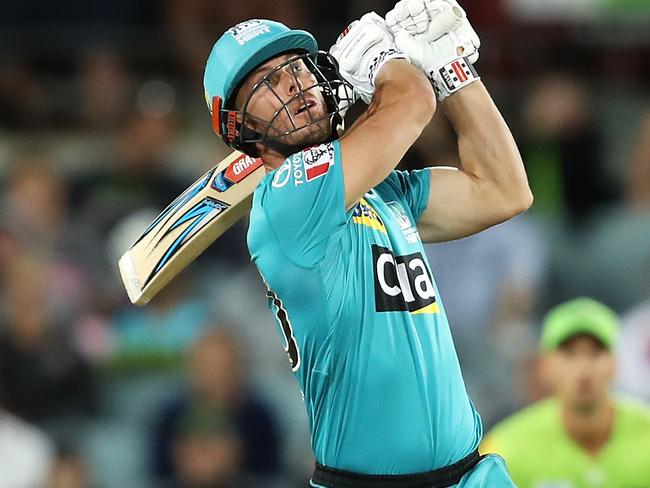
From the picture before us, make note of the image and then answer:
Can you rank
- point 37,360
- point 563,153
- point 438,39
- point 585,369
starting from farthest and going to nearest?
point 563,153, point 37,360, point 585,369, point 438,39

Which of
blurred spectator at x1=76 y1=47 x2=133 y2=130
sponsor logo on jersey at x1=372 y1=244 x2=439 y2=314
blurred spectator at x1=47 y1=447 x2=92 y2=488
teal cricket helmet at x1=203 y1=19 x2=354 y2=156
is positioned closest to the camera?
sponsor logo on jersey at x1=372 y1=244 x2=439 y2=314

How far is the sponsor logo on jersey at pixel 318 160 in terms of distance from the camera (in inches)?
131

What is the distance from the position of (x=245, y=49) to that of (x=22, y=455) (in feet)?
13.0

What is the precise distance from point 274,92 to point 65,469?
382 centimetres

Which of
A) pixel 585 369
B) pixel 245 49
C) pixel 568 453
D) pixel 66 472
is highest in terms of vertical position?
pixel 245 49

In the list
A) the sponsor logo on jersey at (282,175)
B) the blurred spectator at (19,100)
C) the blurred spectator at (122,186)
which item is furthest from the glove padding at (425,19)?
the blurred spectator at (19,100)

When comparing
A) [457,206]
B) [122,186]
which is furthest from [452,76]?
[122,186]

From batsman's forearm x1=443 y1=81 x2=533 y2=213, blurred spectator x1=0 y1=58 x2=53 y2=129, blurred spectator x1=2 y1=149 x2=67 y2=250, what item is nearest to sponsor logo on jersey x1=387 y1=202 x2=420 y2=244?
batsman's forearm x1=443 y1=81 x2=533 y2=213

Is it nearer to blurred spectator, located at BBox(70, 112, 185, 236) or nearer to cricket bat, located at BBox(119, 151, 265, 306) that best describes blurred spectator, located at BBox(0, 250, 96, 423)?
blurred spectator, located at BBox(70, 112, 185, 236)

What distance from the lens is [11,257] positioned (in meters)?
7.36

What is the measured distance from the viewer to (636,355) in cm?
718

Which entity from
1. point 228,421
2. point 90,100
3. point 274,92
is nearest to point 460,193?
point 274,92

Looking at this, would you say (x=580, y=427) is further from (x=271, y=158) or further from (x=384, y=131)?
(x=384, y=131)

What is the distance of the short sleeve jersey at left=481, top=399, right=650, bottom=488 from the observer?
5605mm
